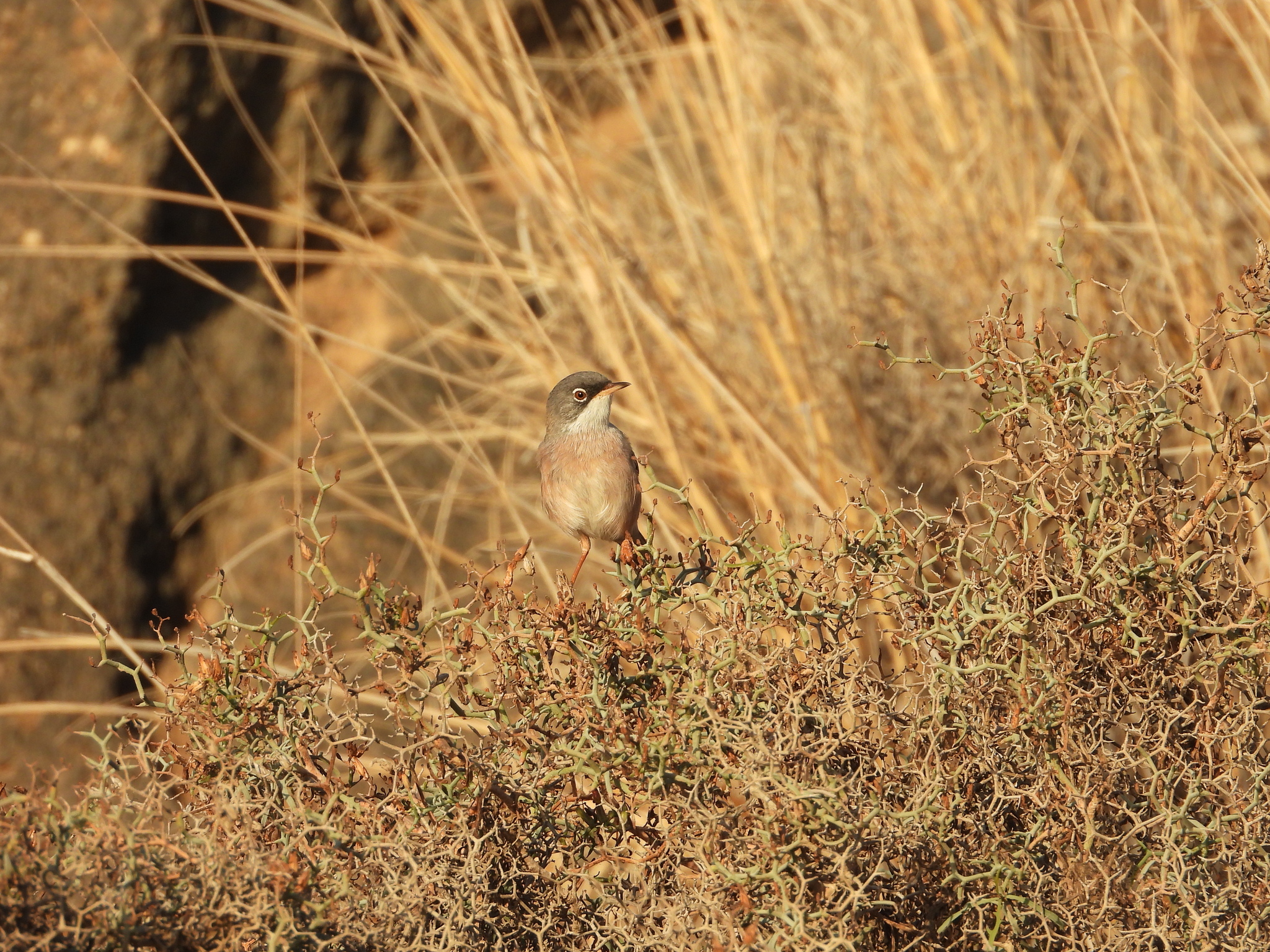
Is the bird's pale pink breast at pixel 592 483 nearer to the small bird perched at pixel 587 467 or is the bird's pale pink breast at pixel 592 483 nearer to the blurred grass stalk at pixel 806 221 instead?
the small bird perched at pixel 587 467

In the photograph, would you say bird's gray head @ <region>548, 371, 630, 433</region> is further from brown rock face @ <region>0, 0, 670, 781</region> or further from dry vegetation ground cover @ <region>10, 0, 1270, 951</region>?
brown rock face @ <region>0, 0, 670, 781</region>

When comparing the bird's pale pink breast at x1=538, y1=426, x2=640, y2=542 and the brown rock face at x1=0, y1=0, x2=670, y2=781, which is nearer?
the bird's pale pink breast at x1=538, y1=426, x2=640, y2=542

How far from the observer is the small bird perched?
8.03ft

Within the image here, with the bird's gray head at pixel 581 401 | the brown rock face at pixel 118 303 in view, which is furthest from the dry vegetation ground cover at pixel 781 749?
the brown rock face at pixel 118 303

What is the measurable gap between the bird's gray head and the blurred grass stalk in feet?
0.32

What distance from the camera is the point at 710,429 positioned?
11.8ft

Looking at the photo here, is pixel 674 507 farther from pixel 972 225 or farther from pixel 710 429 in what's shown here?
pixel 972 225

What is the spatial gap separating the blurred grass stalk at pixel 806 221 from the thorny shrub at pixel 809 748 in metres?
0.96

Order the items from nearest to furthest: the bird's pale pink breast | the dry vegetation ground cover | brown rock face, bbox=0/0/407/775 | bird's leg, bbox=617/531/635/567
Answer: the dry vegetation ground cover
bird's leg, bbox=617/531/635/567
the bird's pale pink breast
brown rock face, bbox=0/0/407/775

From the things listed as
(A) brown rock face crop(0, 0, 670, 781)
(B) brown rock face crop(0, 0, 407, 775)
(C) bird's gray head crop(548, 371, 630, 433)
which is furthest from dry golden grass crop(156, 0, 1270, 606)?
(B) brown rock face crop(0, 0, 407, 775)

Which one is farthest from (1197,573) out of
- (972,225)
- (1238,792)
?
(972,225)

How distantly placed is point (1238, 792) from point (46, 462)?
443 cm

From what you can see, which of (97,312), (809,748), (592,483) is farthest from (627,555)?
(97,312)

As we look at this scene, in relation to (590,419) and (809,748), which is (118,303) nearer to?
(590,419)
